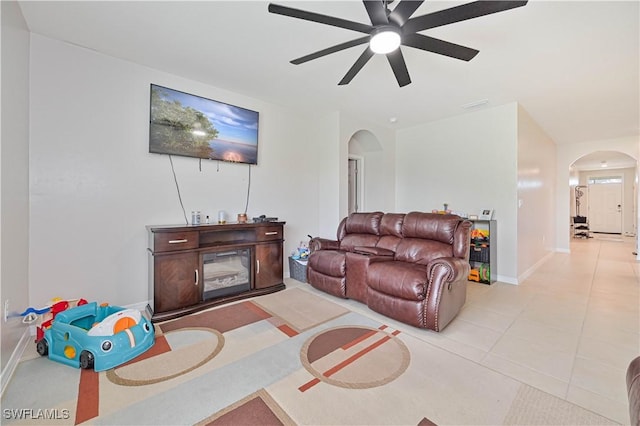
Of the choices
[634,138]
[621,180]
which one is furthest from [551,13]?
[621,180]

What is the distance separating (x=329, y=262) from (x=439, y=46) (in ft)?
8.09

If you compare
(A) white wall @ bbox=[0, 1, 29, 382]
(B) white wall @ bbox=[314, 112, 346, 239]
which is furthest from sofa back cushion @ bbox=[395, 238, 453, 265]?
(A) white wall @ bbox=[0, 1, 29, 382]

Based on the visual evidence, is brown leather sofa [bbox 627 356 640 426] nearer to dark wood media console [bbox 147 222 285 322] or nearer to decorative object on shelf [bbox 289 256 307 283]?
dark wood media console [bbox 147 222 285 322]

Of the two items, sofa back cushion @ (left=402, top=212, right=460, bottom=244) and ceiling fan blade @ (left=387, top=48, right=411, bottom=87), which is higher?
ceiling fan blade @ (left=387, top=48, right=411, bottom=87)

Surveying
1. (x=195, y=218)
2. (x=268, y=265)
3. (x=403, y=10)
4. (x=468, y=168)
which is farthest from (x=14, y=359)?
(x=468, y=168)

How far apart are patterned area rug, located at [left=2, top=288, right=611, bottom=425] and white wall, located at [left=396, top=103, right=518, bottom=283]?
294 centimetres

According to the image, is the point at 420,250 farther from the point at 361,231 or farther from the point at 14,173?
the point at 14,173

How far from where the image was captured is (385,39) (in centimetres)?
189

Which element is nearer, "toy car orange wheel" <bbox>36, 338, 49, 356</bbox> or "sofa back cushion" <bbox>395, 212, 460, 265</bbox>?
"toy car orange wheel" <bbox>36, 338, 49, 356</bbox>

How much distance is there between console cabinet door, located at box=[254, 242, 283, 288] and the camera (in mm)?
3496

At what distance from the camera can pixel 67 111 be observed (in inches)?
102

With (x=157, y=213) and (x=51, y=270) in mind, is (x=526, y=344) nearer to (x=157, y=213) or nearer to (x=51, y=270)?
(x=157, y=213)

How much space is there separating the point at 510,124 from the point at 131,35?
493cm

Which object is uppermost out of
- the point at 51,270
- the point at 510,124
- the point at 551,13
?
the point at 551,13
